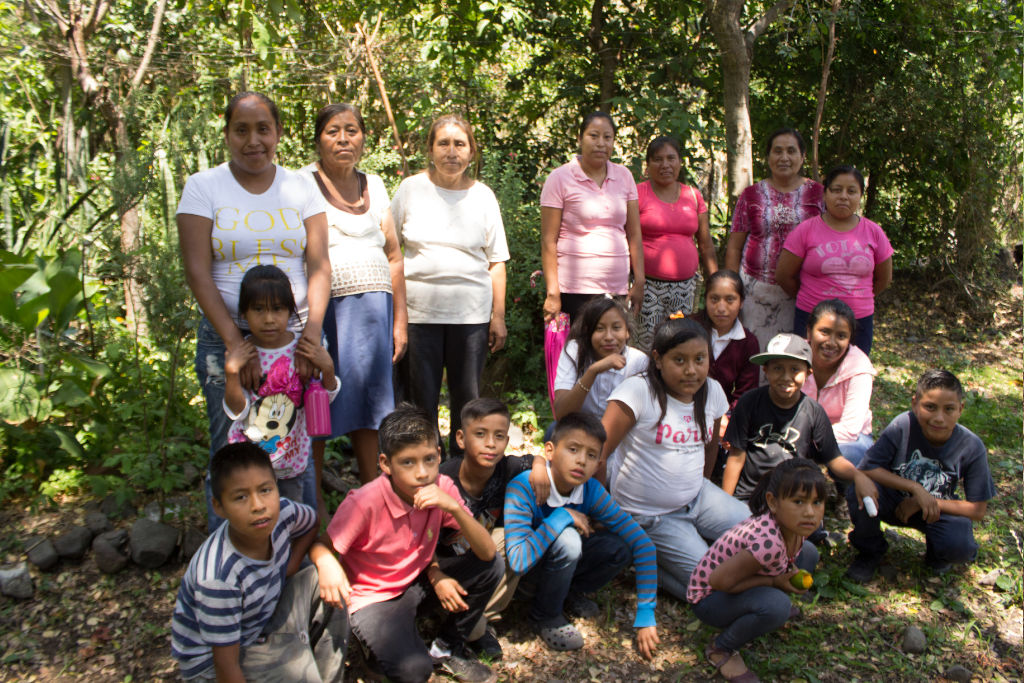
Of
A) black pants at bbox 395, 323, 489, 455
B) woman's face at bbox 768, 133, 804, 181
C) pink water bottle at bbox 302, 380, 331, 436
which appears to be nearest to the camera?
pink water bottle at bbox 302, 380, 331, 436

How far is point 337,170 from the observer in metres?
3.13

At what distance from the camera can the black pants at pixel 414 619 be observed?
2.51 m

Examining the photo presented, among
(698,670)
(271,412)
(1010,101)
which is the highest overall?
(1010,101)

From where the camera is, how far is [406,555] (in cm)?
262

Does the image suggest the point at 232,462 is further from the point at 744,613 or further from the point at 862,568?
the point at 862,568

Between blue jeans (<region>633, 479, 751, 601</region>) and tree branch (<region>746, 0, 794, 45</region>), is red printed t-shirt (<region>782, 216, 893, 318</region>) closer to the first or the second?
blue jeans (<region>633, 479, 751, 601</region>)

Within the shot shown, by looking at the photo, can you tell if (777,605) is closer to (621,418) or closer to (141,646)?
(621,418)

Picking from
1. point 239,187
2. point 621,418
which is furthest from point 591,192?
point 239,187

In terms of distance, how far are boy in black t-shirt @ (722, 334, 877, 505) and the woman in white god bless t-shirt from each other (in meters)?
1.86

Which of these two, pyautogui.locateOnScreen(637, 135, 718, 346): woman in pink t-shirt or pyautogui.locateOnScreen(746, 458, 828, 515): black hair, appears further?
pyautogui.locateOnScreen(637, 135, 718, 346): woman in pink t-shirt

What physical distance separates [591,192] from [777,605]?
2188 mm

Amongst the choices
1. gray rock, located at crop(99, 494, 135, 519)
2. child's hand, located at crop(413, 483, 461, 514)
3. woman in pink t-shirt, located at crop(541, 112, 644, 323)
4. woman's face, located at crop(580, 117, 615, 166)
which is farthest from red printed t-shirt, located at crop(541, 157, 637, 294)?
gray rock, located at crop(99, 494, 135, 519)

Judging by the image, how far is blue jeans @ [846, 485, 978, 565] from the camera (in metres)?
3.22

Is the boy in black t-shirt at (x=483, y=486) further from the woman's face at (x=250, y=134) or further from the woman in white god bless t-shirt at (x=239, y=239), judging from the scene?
the woman's face at (x=250, y=134)
